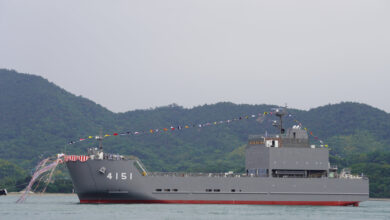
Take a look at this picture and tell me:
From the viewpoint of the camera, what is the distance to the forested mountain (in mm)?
138250

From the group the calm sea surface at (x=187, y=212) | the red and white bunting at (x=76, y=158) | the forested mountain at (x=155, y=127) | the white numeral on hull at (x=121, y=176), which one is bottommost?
the calm sea surface at (x=187, y=212)

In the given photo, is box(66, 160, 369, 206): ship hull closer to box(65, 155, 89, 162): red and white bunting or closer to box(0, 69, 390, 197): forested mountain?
box(65, 155, 89, 162): red and white bunting

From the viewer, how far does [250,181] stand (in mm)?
51344

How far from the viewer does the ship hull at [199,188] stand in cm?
4906

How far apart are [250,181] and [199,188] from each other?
396 cm

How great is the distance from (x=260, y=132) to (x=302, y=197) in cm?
11503

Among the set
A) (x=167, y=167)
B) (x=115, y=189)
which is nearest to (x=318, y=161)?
(x=115, y=189)

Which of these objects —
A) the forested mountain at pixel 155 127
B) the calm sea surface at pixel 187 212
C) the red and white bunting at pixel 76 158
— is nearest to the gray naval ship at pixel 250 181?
the red and white bunting at pixel 76 158

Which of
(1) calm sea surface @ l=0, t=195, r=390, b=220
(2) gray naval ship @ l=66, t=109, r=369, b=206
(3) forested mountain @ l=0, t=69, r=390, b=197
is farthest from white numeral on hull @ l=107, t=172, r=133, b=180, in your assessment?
(3) forested mountain @ l=0, t=69, r=390, b=197

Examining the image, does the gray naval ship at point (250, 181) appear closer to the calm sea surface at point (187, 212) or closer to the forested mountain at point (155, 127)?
the calm sea surface at point (187, 212)

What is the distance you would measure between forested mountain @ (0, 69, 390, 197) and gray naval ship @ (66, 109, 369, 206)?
2273 inches

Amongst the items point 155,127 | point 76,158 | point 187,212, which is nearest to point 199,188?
point 187,212

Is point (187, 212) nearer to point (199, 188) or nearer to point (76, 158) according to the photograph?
point (199, 188)

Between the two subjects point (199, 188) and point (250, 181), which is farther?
point (250, 181)
